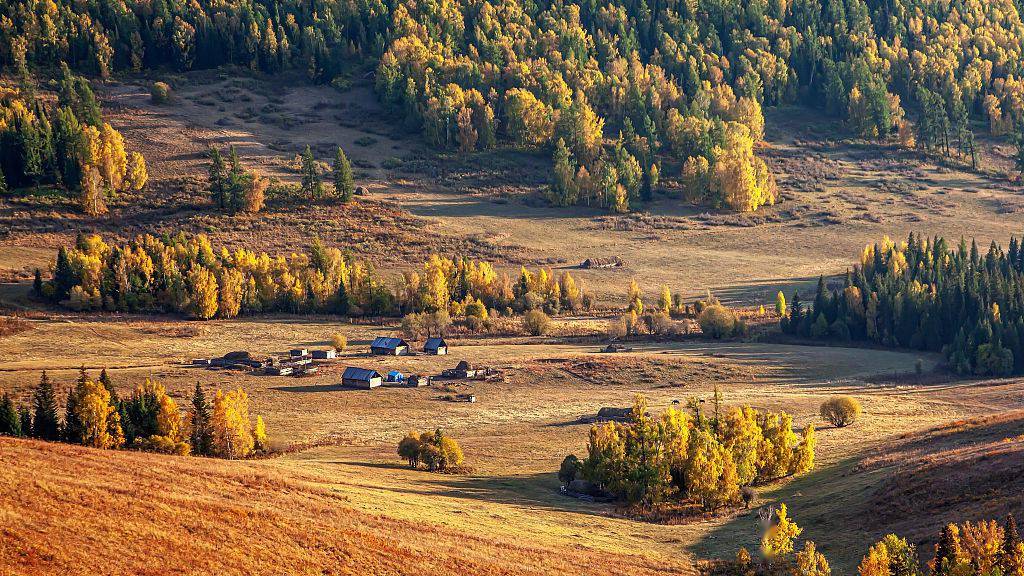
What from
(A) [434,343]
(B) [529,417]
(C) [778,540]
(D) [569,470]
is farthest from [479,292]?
(C) [778,540]

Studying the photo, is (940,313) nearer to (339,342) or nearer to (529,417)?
(529,417)

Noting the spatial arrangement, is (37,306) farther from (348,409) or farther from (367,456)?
(367,456)

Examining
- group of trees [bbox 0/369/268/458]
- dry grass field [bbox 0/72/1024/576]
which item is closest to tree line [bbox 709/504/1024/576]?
dry grass field [bbox 0/72/1024/576]

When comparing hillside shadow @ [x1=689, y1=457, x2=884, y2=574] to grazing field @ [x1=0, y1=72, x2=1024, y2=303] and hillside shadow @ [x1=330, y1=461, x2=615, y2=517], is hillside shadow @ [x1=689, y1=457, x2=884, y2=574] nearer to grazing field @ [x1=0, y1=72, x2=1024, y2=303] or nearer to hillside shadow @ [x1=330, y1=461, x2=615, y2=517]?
hillside shadow @ [x1=330, y1=461, x2=615, y2=517]

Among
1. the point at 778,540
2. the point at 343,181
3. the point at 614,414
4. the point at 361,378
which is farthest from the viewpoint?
the point at 343,181

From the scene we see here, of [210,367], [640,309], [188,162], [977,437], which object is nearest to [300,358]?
[210,367]

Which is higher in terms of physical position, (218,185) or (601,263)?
(218,185)

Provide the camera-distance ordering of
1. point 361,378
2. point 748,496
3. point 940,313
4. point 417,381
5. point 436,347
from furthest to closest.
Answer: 1. point 940,313
2. point 436,347
3. point 417,381
4. point 361,378
5. point 748,496
